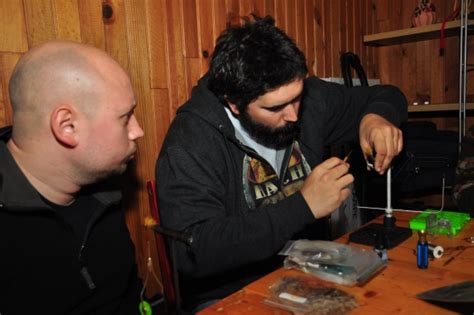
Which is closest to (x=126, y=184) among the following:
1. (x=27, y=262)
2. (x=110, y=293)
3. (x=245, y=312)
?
(x=110, y=293)

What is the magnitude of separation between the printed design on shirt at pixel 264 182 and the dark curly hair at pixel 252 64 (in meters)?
0.20

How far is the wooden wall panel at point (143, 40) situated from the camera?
1223 millimetres

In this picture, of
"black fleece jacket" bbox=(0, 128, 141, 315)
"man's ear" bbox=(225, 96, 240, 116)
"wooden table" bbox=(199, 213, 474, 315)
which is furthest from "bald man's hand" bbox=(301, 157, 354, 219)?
"black fleece jacket" bbox=(0, 128, 141, 315)

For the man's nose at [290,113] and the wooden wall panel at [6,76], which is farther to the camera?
the man's nose at [290,113]

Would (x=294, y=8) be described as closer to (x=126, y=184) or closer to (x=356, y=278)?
(x=126, y=184)

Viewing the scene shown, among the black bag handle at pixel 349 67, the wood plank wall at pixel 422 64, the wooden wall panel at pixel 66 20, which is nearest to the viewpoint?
the wooden wall panel at pixel 66 20

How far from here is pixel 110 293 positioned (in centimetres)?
112

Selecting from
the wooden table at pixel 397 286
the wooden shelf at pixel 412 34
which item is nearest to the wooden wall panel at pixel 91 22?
the wooden table at pixel 397 286

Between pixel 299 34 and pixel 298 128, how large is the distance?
1070mm

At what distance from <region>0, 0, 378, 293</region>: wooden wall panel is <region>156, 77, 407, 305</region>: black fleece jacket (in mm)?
277

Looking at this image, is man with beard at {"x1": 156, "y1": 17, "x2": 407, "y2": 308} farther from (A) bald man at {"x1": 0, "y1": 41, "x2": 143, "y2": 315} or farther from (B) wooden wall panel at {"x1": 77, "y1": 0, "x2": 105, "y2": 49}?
(B) wooden wall panel at {"x1": 77, "y1": 0, "x2": 105, "y2": 49}

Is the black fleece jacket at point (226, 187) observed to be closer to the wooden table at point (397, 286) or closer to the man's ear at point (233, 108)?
the man's ear at point (233, 108)

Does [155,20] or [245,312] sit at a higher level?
[155,20]

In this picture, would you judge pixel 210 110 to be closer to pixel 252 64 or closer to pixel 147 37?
pixel 252 64
